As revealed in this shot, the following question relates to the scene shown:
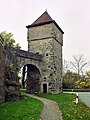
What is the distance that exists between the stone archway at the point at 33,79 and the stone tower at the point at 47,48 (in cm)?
60

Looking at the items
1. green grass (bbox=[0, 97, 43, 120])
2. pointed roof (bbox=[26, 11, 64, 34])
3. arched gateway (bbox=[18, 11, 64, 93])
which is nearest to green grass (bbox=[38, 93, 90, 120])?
green grass (bbox=[0, 97, 43, 120])

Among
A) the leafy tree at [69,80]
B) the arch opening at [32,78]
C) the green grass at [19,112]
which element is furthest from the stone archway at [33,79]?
the green grass at [19,112]

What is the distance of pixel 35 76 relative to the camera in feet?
109

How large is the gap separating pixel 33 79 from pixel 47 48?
493 cm

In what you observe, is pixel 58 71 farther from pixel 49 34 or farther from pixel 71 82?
pixel 71 82

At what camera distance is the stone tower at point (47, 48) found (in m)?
32.7

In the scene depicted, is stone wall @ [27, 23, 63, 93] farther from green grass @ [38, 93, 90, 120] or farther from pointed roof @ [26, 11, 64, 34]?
green grass @ [38, 93, 90, 120]

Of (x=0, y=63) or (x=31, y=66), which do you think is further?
(x=31, y=66)

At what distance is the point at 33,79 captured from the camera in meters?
33.2

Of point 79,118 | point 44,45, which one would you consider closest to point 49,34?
point 44,45

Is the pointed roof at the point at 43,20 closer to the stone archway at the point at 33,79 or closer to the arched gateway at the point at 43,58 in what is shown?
the arched gateway at the point at 43,58

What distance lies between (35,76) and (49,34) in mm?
6436

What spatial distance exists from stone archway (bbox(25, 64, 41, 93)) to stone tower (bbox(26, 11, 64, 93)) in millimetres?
598

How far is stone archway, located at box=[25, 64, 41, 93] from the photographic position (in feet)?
108
